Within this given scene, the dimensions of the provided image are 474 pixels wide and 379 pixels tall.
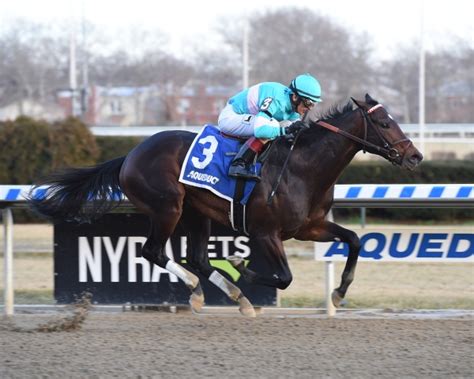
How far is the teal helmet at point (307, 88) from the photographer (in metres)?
5.72

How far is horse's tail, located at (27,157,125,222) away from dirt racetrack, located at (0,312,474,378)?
2.51 ft

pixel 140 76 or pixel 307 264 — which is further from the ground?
pixel 140 76

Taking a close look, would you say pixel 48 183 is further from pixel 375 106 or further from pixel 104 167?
pixel 375 106

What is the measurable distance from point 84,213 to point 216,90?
3852cm

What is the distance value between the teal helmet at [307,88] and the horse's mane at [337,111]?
0.25 m

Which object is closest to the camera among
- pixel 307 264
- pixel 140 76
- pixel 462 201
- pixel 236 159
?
pixel 236 159

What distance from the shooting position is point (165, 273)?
651 cm

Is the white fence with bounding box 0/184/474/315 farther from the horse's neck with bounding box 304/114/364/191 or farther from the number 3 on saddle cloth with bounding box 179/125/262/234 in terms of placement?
the number 3 on saddle cloth with bounding box 179/125/262/234

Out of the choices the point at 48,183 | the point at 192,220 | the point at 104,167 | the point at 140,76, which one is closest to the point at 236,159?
the point at 192,220

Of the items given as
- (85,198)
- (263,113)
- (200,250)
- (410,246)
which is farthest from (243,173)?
(410,246)

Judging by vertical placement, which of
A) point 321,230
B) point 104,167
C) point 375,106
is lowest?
point 321,230

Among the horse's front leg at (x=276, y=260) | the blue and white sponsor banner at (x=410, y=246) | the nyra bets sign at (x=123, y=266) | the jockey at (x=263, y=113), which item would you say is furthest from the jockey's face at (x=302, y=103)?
the nyra bets sign at (x=123, y=266)

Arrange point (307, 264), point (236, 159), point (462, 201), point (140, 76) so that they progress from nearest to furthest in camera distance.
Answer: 1. point (236, 159)
2. point (462, 201)
3. point (307, 264)
4. point (140, 76)

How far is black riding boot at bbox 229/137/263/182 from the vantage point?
5660mm
